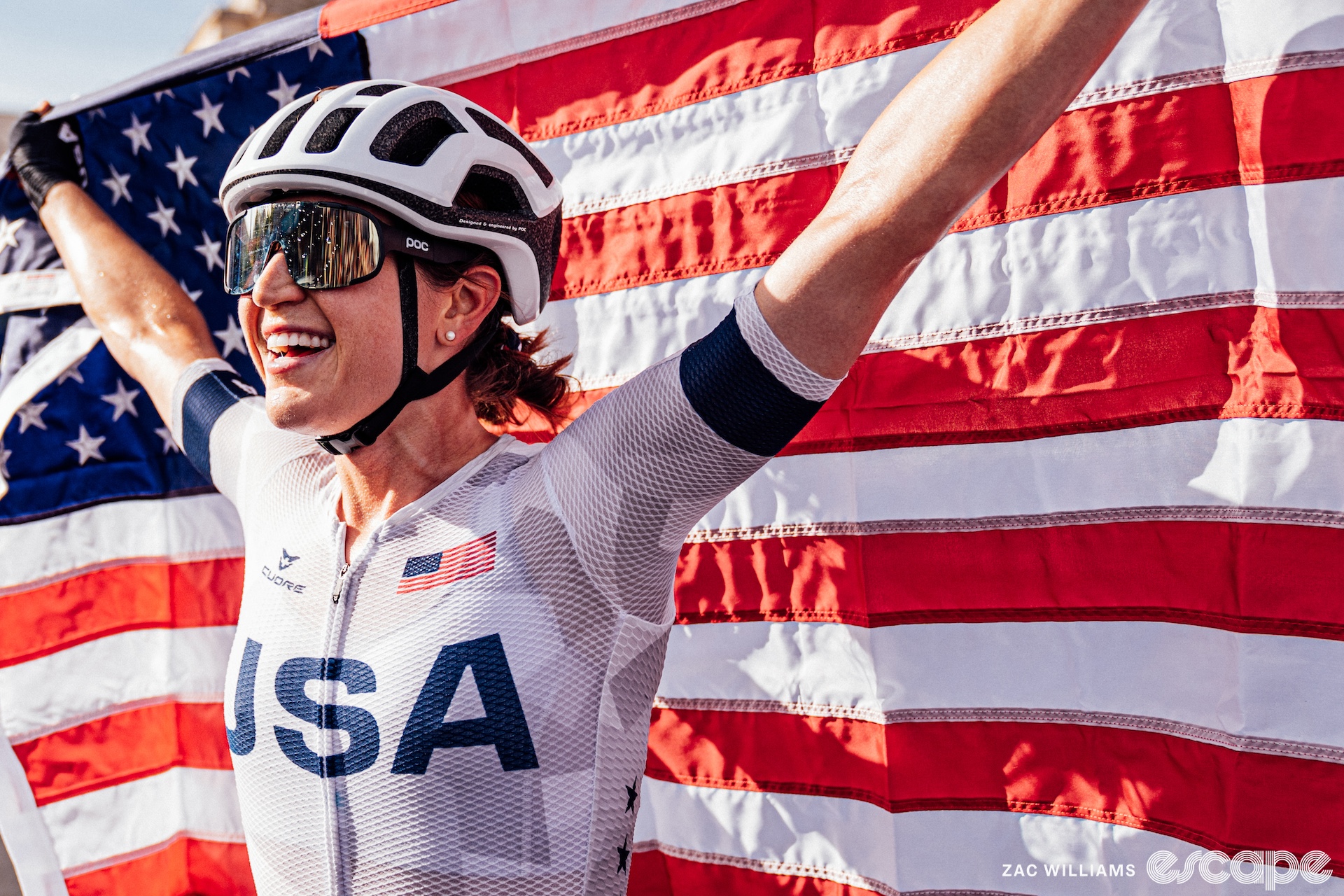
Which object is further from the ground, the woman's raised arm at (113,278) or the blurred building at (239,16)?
the blurred building at (239,16)

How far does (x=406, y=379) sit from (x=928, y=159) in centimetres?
117

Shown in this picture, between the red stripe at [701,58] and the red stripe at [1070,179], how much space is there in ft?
1.03

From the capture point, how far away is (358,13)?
3182 millimetres

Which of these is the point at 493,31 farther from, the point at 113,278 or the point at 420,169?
the point at 113,278

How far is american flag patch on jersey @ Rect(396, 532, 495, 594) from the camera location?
185 cm

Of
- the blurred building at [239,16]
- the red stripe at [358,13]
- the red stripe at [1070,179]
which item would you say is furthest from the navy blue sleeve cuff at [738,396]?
the blurred building at [239,16]

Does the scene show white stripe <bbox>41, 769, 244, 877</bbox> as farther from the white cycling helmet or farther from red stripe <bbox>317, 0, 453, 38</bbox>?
red stripe <bbox>317, 0, 453, 38</bbox>

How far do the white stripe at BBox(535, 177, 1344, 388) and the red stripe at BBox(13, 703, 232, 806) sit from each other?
251 centimetres

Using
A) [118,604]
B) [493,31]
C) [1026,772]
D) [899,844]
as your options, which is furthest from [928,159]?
[118,604]

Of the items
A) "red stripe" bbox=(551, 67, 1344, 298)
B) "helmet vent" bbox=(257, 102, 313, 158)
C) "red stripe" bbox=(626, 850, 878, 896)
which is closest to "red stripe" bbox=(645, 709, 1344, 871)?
"red stripe" bbox=(626, 850, 878, 896)

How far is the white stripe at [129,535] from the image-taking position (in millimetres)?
3363

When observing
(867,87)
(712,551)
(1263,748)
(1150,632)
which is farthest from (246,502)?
(1263,748)

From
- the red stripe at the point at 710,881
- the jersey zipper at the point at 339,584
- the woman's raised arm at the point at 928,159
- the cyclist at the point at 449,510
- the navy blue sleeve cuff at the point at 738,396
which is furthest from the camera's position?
the red stripe at the point at 710,881

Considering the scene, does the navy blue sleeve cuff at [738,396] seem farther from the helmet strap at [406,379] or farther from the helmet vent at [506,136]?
the helmet vent at [506,136]
